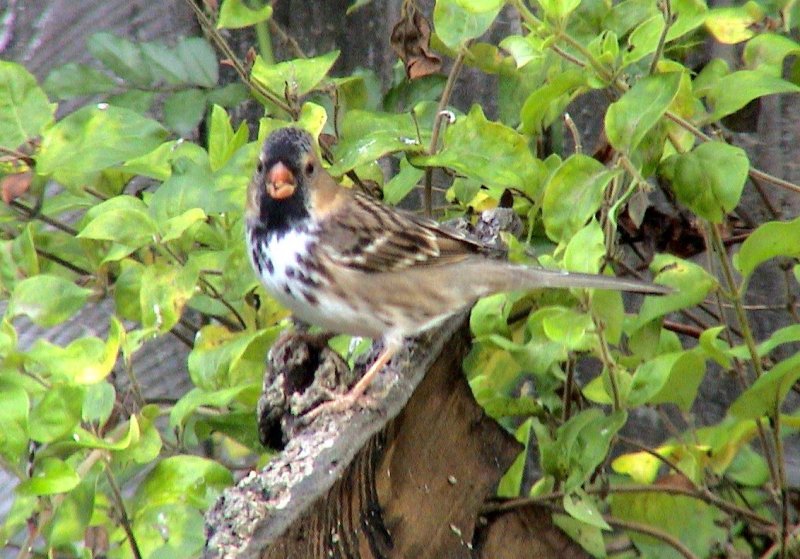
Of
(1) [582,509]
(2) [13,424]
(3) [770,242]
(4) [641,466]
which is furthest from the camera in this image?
(4) [641,466]

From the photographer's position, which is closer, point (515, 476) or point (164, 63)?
point (515, 476)

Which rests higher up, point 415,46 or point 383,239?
point 415,46

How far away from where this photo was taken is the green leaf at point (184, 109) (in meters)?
2.31

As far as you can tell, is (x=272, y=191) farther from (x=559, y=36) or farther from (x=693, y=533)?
(x=693, y=533)

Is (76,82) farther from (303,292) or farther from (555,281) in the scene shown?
(555,281)

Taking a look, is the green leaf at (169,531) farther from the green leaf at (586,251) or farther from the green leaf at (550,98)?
the green leaf at (550,98)

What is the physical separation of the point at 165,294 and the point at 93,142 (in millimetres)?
290

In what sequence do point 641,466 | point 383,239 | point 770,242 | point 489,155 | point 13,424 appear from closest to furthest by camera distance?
point 13,424, point 770,242, point 489,155, point 641,466, point 383,239

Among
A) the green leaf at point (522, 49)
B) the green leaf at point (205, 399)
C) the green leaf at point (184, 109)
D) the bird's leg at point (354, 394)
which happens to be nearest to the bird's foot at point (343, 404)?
the bird's leg at point (354, 394)

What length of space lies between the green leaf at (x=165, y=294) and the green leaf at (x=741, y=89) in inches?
30.5

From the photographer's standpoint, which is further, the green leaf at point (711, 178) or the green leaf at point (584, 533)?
the green leaf at point (584, 533)

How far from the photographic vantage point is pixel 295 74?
6.08 feet

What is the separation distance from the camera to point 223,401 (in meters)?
1.65

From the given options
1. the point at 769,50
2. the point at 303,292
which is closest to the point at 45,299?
the point at 303,292
